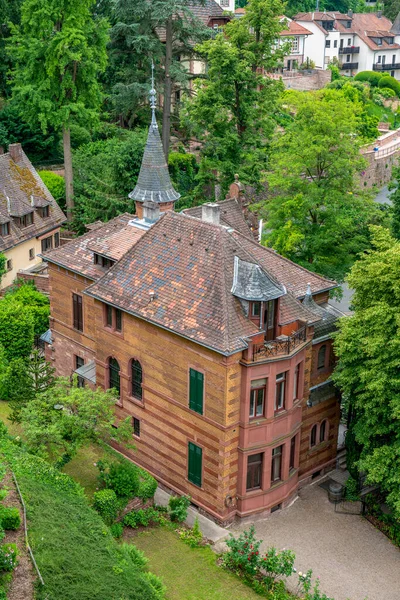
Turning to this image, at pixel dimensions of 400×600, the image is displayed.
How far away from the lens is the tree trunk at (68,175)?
68.8 metres

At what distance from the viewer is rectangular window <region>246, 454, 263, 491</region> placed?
128ft

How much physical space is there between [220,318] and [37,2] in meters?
39.4

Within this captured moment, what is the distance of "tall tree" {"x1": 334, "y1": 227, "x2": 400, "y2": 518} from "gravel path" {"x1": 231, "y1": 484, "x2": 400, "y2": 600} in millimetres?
3005

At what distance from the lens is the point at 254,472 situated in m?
39.2

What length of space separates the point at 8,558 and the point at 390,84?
113 m

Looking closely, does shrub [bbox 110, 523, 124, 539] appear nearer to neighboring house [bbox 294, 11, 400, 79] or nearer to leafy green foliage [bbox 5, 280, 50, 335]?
leafy green foliage [bbox 5, 280, 50, 335]

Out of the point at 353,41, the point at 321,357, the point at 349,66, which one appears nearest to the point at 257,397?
the point at 321,357

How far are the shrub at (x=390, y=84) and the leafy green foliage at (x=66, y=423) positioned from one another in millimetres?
100809

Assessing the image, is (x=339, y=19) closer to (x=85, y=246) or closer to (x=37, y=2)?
(x=37, y=2)

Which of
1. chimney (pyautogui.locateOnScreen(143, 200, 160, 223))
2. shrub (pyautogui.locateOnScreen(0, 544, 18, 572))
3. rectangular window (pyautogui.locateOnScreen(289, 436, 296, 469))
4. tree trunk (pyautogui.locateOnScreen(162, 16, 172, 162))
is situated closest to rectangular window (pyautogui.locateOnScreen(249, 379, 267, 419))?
rectangular window (pyautogui.locateOnScreen(289, 436, 296, 469))

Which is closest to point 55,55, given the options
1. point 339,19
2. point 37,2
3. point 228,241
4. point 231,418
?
point 37,2

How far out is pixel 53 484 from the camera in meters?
35.2

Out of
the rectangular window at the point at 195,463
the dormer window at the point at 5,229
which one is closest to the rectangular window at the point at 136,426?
the rectangular window at the point at 195,463

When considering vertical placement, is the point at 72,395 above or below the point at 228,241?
below
